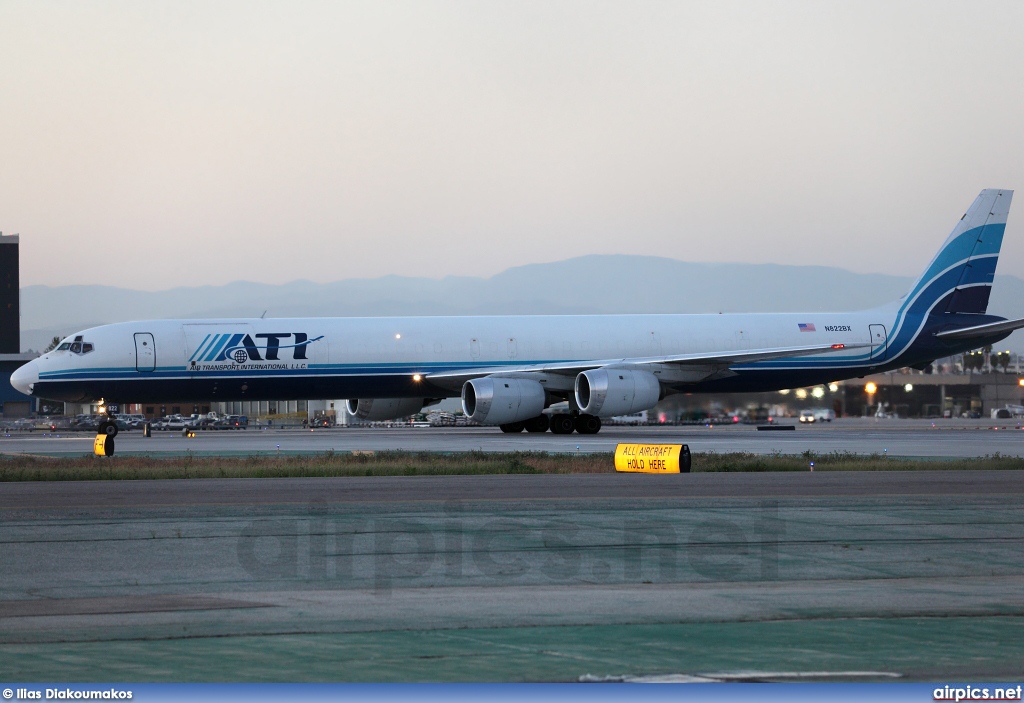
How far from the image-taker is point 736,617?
9438 mm

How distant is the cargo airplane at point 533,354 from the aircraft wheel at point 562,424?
0.12 ft

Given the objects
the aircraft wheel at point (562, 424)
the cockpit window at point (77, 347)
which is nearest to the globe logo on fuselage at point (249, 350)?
the cockpit window at point (77, 347)

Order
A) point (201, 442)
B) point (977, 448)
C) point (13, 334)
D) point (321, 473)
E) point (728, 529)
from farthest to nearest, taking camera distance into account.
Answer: point (13, 334) → point (201, 442) → point (977, 448) → point (321, 473) → point (728, 529)

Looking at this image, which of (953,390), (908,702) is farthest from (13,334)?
(908,702)

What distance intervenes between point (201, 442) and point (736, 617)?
3379 cm

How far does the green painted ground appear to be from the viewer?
7.45m

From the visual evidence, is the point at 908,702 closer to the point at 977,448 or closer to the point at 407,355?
the point at 977,448

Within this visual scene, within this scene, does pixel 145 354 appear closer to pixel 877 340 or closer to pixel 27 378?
pixel 27 378

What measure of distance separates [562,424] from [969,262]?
18.6 m

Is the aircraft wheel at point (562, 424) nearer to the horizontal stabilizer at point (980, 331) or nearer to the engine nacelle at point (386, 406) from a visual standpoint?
the engine nacelle at point (386, 406)

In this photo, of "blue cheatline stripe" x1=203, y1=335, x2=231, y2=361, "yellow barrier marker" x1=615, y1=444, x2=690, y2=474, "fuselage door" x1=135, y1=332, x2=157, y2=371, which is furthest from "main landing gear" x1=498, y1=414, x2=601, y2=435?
"yellow barrier marker" x1=615, y1=444, x2=690, y2=474

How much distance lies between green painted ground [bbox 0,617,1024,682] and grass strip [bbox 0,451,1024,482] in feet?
49.4

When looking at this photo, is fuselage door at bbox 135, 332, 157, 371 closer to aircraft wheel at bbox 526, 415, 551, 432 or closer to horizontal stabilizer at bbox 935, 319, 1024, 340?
aircraft wheel at bbox 526, 415, 551, 432

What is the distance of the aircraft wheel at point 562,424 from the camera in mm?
44438
